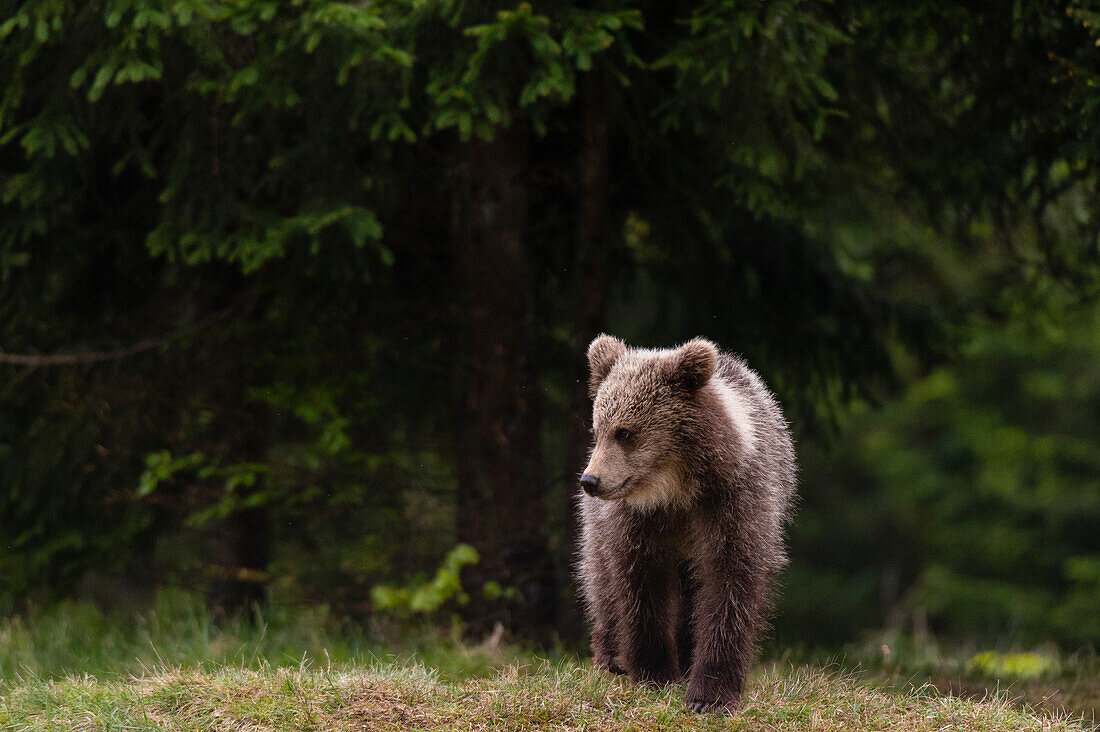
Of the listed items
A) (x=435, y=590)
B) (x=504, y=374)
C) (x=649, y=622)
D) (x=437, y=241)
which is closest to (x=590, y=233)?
(x=504, y=374)

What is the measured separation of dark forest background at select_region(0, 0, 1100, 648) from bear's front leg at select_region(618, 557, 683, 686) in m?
1.86

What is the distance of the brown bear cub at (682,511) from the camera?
417 centimetres

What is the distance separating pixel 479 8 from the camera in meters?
6.45

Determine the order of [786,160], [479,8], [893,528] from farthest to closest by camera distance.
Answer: [893,528], [786,160], [479,8]

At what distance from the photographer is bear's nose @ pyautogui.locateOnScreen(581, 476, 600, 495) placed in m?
3.92

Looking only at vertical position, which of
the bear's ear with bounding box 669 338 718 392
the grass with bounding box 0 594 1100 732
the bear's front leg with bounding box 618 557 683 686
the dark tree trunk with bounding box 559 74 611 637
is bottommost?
the grass with bounding box 0 594 1100 732

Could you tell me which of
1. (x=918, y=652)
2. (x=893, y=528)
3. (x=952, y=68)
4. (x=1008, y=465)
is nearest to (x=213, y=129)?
(x=952, y=68)

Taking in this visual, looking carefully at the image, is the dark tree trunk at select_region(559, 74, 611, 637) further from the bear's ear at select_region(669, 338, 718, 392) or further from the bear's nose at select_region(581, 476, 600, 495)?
the bear's nose at select_region(581, 476, 600, 495)

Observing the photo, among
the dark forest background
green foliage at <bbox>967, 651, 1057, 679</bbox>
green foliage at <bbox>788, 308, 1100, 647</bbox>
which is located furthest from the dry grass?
green foliage at <bbox>788, 308, 1100, 647</bbox>

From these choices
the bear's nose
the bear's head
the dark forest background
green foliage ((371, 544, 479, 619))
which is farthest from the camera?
green foliage ((371, 544, 479, 619))

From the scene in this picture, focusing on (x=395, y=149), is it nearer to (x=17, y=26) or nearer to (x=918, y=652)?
(x=17, y=26)

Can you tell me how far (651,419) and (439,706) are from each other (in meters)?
1.50

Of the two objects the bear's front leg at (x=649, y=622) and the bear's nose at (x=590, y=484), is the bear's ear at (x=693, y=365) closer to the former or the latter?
the bear's nose at (x=590, y=484)

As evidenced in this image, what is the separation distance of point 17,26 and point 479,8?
2.81m
